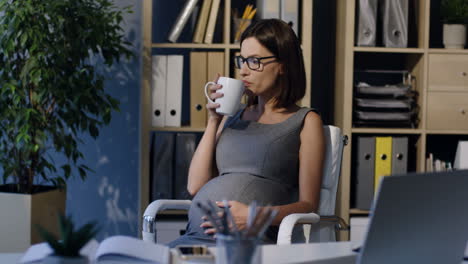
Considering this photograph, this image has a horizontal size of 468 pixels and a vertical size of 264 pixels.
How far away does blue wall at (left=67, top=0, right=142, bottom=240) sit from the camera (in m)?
3.24

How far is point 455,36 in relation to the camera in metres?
2.99

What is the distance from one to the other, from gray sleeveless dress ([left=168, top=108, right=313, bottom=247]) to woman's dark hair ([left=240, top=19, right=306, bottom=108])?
8 centimetres

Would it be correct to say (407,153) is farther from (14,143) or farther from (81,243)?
(81,243)

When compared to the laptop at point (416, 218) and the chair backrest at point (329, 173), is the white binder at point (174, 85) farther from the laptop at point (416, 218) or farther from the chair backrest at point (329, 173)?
the laptop at point (416, 218)

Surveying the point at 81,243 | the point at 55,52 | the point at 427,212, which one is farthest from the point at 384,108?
the point at 81,243

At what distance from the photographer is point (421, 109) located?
2.98m

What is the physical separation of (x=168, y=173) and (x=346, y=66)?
3.35 ft

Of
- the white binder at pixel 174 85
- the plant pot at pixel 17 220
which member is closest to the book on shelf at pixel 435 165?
the white binder at pixel 174 85

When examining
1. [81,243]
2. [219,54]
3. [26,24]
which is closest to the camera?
[81,243]

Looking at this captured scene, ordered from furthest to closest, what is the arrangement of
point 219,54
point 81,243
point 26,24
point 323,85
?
1. point 323,85
2. point 219,54
3. point 26,24
4. point 81,243

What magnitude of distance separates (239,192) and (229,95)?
305 mm

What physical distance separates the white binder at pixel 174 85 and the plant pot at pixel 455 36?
133cm

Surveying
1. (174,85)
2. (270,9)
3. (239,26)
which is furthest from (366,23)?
(174,85)

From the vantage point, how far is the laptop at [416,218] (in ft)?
2.83
